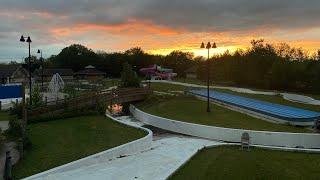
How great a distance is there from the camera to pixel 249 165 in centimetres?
1880

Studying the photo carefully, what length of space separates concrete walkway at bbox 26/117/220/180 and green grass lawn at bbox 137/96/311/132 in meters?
5.96

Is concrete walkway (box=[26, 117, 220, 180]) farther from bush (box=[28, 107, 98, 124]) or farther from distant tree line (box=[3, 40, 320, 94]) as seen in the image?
distant tree line (box=[3, 40, 320, 94])

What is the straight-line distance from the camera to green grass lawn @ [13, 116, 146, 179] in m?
19.0

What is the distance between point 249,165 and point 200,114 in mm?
18745

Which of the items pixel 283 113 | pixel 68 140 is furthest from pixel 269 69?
pixel 68 140

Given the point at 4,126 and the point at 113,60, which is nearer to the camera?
the point at 4,126

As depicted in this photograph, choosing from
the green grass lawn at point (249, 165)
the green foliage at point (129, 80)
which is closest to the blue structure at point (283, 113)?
the green grass lawn at point (249, 165)

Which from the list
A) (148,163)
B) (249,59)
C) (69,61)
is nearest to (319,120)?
(148,163)

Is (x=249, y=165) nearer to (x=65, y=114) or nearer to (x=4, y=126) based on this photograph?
(x=4, y=126)

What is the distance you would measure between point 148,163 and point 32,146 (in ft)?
21.3

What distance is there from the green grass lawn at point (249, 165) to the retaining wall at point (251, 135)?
3.49m

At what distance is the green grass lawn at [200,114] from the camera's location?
1231 inches

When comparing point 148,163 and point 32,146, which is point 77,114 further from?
point 148,163

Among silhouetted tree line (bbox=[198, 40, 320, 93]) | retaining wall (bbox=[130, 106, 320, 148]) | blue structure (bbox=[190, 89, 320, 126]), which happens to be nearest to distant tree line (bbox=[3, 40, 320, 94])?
silhouetted tree line (bbox=[198, 40, 320, 93])
